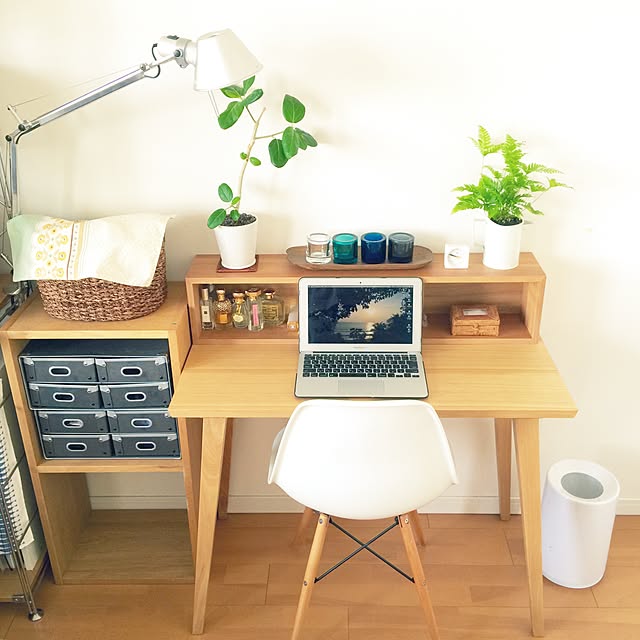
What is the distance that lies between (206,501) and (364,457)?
0.53 metres

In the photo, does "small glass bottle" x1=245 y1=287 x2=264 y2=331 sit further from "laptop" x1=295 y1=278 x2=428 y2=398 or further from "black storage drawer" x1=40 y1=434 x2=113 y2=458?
"black storage drawer" x1=40 y1=434 x2=113 y2=458

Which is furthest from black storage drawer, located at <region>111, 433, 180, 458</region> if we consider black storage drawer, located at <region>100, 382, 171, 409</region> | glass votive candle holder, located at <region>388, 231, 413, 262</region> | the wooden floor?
glass votive candle holder, located at <region>388, 231, 413, 262</region>

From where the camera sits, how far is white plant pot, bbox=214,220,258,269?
2.09 metres

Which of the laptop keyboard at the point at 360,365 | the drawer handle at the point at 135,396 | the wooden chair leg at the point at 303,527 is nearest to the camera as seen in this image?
the laptop keyboard at the point at 360,365

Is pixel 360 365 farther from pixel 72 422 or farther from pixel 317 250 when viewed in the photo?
pixel 72 422

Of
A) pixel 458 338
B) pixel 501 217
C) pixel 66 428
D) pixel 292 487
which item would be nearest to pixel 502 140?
pixel 501 217

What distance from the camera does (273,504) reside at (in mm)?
2668

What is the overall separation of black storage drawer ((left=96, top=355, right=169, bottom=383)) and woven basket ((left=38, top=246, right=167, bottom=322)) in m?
0.12

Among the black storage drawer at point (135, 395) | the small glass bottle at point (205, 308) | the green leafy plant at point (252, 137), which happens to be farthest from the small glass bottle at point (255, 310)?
the black storage drawer at point (135, 395)

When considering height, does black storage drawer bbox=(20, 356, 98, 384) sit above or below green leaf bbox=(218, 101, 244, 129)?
below

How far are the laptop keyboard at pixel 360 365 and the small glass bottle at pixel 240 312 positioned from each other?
0.79 feet

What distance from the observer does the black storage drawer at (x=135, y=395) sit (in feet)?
6.95

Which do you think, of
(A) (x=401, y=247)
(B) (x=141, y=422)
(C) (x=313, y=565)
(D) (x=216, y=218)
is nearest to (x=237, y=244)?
(D) (x=216, y=218)

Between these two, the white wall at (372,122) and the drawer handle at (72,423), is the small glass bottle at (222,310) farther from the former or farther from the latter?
the drawer handle at (72,423)
